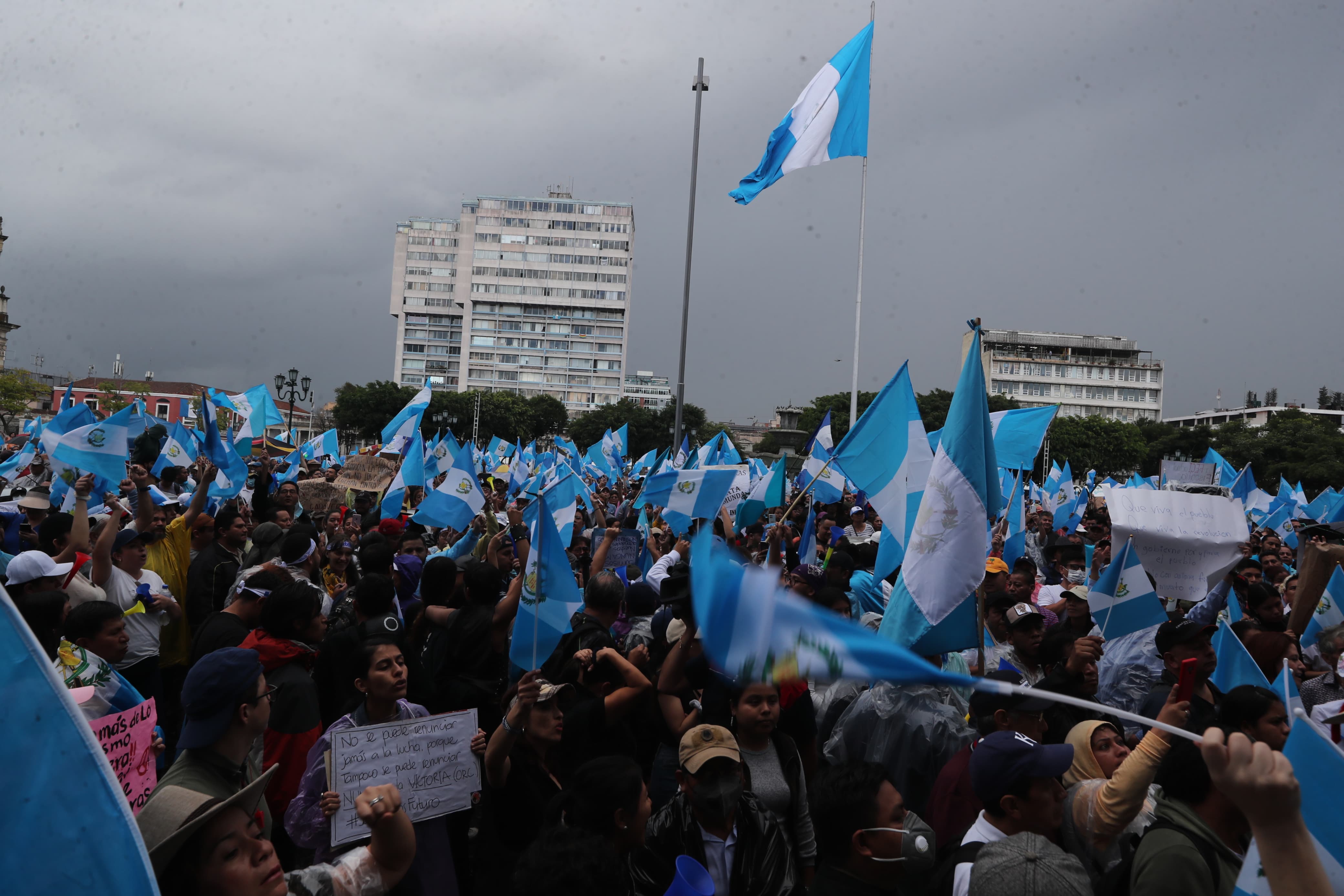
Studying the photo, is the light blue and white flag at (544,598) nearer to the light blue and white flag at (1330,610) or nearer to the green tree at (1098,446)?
the light blue and white flag at (1330,610)

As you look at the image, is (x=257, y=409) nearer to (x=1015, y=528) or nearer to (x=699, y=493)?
(x=699, y=493)

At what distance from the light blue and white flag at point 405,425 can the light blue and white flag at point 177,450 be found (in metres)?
2.73

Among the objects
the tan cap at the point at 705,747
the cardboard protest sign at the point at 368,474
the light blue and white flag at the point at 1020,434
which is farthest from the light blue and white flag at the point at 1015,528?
the cardboard protest sign at the point at 368,474

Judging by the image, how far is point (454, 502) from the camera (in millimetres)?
9273

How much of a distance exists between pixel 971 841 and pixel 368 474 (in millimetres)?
11329

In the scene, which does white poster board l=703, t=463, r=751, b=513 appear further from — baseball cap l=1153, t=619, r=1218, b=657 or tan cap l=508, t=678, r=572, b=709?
tan cap l=508, t=678, r=572, b=709

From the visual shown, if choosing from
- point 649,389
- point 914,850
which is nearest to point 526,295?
point 649,389

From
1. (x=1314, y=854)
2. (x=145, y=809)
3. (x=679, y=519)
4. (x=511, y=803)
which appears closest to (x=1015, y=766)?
(x=1314, y=854)

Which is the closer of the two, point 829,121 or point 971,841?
point 971,841

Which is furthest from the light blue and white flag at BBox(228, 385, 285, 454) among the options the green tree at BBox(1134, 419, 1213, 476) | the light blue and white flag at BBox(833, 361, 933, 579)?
the green tree at BBox(1134, 419, 1213, 476)

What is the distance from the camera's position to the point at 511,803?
3.36 m

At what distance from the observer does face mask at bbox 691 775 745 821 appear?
305cm

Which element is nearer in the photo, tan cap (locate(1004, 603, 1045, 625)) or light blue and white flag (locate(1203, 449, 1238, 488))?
tan cap (locate(1004, 603, 1045, 625))

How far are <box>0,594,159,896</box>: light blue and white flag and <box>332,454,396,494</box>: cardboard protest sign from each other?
37.7ft
